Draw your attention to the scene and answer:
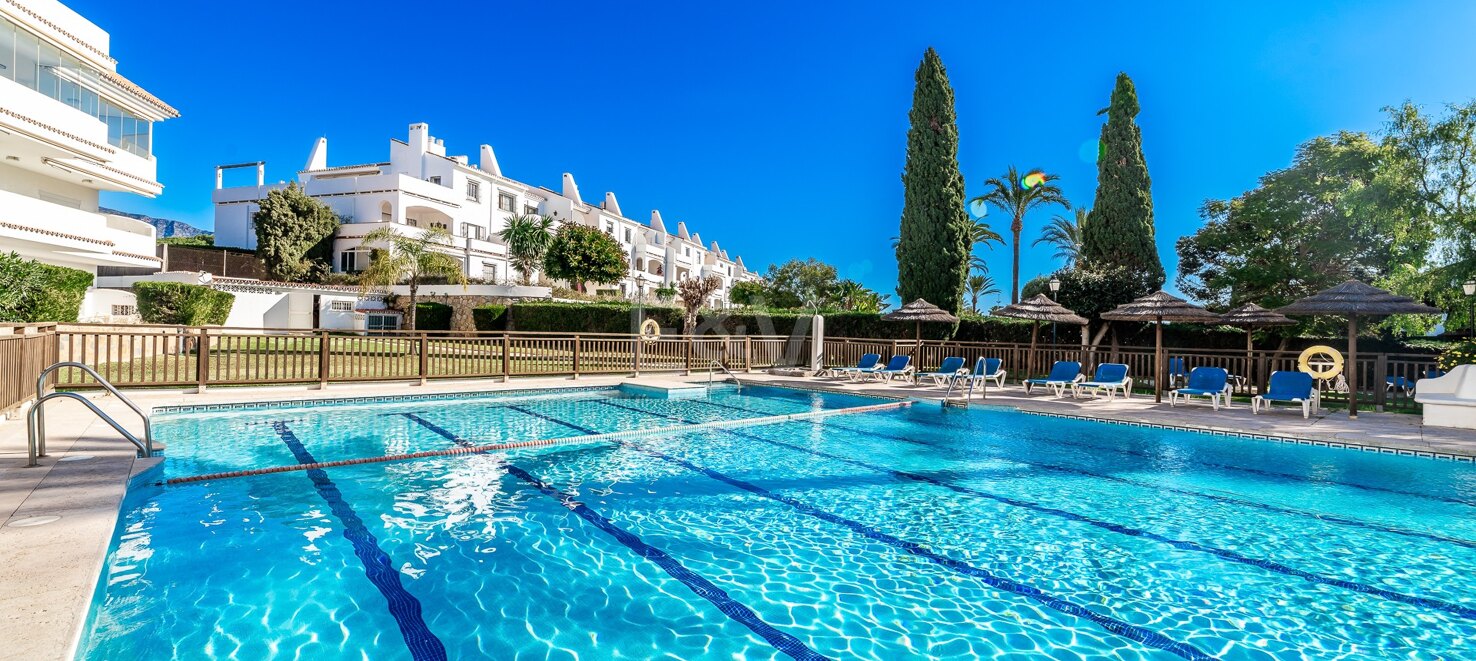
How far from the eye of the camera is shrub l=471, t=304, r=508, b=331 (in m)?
29.1

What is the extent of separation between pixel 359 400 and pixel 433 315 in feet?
70.4

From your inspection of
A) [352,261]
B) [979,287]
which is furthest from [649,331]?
[979,287]

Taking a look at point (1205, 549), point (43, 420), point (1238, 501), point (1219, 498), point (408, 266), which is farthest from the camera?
point (408, 266)

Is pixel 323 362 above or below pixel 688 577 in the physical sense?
above

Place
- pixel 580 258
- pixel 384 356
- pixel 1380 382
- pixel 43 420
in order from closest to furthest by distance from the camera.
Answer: pixel 43 420, pixel 1380 382, pixel 384 356, pixel 580 258

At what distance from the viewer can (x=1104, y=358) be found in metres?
18.1

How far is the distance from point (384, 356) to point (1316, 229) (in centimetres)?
2418

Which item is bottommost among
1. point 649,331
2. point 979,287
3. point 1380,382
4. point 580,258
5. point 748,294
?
point 1380,382

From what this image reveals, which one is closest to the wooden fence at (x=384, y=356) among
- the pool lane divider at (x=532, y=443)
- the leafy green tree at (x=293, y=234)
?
the pool lane divider at (x=532, y=443)

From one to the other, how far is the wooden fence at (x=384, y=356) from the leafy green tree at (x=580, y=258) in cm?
1825

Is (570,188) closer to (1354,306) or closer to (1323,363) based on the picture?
(1323,363)

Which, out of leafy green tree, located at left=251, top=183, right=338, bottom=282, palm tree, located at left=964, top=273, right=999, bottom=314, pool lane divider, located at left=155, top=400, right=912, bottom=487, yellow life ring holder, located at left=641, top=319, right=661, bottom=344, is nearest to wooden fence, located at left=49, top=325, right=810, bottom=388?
yellow life ring holder, located at left=641, top=319, right=661, bottom=344

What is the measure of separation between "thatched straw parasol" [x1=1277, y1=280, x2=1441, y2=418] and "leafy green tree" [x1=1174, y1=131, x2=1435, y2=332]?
19.4ft

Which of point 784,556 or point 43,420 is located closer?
point 784,556
